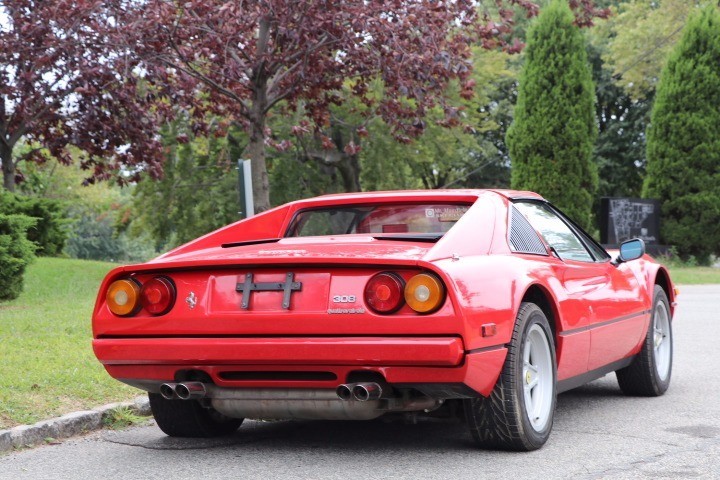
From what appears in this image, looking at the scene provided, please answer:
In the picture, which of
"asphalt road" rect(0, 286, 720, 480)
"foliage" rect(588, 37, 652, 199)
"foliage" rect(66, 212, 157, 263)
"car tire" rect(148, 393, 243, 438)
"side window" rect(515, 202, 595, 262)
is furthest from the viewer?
"foliage" rect(66, 212, 157, 263)

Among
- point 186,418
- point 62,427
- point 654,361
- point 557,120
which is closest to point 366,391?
point 186,418

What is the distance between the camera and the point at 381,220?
623cm

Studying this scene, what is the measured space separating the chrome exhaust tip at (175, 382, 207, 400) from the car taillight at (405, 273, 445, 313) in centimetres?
112

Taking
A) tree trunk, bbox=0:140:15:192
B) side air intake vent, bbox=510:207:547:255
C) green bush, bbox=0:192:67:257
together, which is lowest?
side air intake vent, bbox=510:207:547:255

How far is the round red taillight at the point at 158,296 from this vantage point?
5.26 meters

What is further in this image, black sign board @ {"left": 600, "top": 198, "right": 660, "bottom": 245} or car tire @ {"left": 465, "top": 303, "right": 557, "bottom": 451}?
black sign board @ {"left": 600, "top": 198, "right": 660, "bottom": 245}

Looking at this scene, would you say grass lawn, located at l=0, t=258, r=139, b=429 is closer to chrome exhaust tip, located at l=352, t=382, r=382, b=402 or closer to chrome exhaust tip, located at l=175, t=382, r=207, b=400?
chrome exhaust tip, located at l=175, t=382, r=207, b=400

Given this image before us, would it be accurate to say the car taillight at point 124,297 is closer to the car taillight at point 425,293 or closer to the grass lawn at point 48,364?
the grass lawn at point 48,364

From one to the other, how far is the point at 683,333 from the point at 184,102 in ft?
27.2

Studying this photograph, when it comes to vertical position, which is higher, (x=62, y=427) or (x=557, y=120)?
(x=557, y=120)

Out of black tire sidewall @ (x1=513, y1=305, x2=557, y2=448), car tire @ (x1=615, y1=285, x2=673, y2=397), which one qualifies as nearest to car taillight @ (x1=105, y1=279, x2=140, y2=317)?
black tire sidewall @ (x1=513, y1=305, x2=557, y2=448)

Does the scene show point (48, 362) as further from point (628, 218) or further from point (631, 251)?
point (628, 218)

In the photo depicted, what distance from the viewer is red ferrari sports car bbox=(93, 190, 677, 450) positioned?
4.83 metres

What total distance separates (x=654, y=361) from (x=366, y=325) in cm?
326
